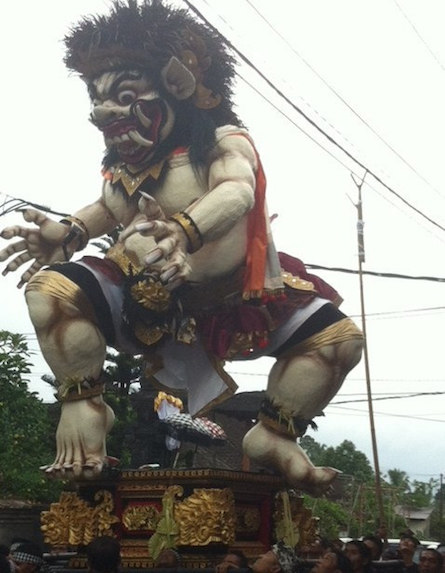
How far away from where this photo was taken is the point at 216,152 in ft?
17.8

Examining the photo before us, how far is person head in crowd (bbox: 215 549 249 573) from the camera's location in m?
4.52

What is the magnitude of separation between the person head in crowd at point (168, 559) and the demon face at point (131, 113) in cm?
186

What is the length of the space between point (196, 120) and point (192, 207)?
2.22 feet

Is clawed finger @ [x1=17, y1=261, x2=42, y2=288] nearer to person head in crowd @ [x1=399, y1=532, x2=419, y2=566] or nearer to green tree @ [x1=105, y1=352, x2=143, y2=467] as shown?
person head in crowd @ [x1=399, y1=532, x2=419, y2=566]

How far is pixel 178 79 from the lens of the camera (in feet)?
17.8

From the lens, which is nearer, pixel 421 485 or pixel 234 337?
pixel 234 337

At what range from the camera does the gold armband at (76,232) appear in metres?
5.82

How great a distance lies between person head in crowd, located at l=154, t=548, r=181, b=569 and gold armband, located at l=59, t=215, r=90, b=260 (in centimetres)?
170

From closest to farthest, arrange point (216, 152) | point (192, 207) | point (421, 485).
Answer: point (192, 207), point (216, 152), point (421, 485)

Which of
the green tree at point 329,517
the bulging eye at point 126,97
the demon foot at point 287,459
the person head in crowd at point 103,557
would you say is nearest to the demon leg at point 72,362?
Result: the demon foot at point 287,459

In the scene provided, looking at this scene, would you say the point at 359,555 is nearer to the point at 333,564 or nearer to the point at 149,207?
the point at 333,564

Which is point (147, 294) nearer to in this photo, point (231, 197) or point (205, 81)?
point (231, 197)

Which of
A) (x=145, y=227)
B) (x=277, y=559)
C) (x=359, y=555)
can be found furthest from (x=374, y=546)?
(x=145, y=227)

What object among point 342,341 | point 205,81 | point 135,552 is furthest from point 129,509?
point 205,81
